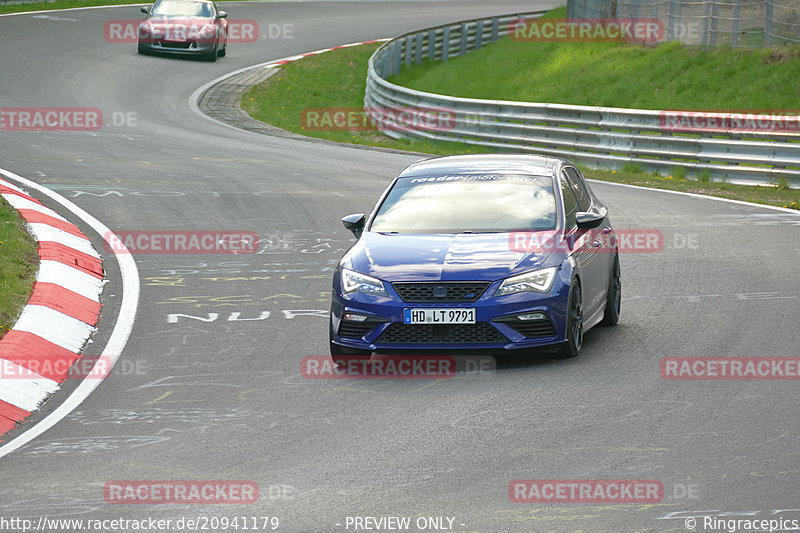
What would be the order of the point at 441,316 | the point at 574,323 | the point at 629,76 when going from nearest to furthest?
the point at 441,316, the point at 574,323, the point at 629,76

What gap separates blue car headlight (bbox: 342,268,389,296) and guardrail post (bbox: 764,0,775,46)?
776 inches

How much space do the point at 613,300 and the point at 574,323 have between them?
1391mm

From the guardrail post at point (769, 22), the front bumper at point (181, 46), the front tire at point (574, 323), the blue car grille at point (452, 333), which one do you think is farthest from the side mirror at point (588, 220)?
the front bumper at point (181, 46)

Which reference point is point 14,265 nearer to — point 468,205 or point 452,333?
point 468,205

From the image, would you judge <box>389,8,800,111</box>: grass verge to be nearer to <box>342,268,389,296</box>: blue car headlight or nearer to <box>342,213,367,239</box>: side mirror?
<box>342,213,367,239</box>: side mirror

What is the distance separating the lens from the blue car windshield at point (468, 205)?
10211mm

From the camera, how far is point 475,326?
9250 mm

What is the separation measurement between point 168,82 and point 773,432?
90.3 feet

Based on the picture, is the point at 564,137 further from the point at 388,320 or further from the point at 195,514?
the point at 195,514

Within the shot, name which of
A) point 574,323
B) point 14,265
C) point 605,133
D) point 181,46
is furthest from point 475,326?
point 181,46

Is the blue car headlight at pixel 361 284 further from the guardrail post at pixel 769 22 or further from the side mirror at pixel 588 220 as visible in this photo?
the guardrail post at pixel 769 22

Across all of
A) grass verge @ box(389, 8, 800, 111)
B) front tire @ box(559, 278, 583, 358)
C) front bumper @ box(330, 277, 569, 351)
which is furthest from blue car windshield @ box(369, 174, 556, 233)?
grass verge @ box(389, 8, 800, 111)

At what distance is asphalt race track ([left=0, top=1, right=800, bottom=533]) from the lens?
21.1 ft

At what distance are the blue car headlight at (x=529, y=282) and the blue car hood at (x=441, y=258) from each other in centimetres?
5
